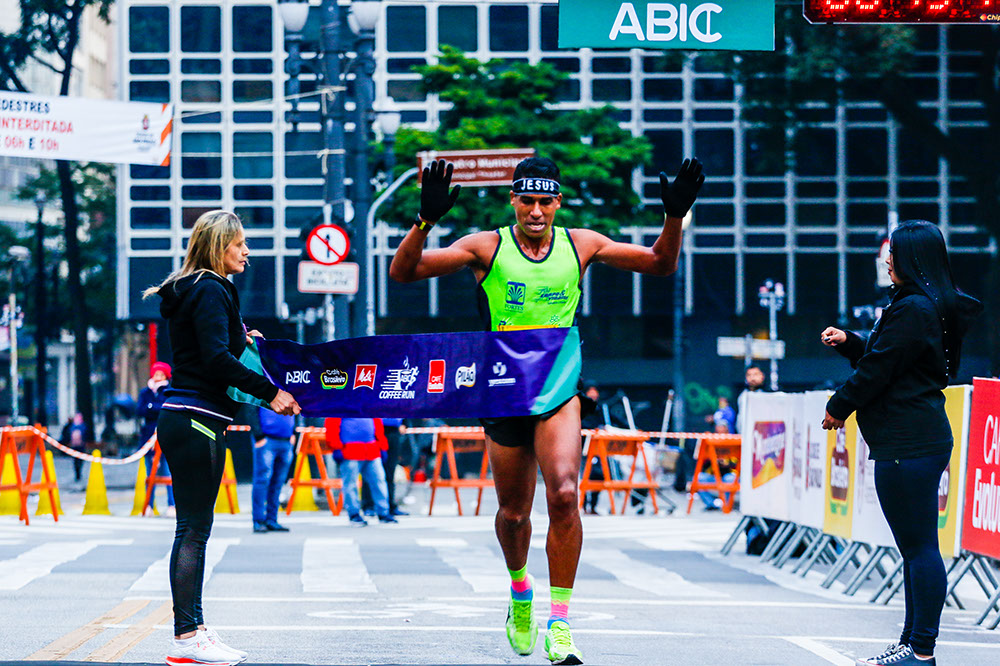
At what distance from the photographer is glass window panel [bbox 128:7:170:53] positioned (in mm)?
41625

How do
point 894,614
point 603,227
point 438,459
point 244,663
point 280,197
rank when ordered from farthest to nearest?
point 280,197 < point 603,227 < point 438,459 < point 894,614 < point 244,663

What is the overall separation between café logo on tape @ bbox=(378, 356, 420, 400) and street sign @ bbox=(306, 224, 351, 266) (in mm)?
13480

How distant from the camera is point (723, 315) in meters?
42.6

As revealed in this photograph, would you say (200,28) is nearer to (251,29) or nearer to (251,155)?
(251,29)

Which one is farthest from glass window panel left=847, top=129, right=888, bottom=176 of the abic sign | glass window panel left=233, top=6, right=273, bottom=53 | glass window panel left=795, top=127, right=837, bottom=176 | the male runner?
the male runner

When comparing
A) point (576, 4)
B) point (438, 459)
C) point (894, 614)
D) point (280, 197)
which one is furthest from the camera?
point (280, 197)

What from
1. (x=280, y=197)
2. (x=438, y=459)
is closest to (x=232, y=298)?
(x=438, y=459)

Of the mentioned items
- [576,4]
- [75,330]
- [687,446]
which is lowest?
[687,446]

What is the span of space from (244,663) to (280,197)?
118ft

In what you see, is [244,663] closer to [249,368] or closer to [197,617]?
[197,617]

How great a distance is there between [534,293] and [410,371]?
0.70 m

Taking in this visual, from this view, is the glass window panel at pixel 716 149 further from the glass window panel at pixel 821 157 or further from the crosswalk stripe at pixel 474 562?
the crosswalk stripe at pixel 474 562

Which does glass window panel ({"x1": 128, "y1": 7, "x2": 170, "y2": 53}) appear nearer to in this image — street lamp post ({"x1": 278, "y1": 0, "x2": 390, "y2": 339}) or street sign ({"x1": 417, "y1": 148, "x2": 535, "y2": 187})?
street lamp post ({"x1": 278, "y1": 0, "x2": 390, "y2": 339})

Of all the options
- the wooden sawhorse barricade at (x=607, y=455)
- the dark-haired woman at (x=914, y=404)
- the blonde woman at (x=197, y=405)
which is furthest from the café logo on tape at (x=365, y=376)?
the wooden sawhorse barricade at (x=607, y=455)
